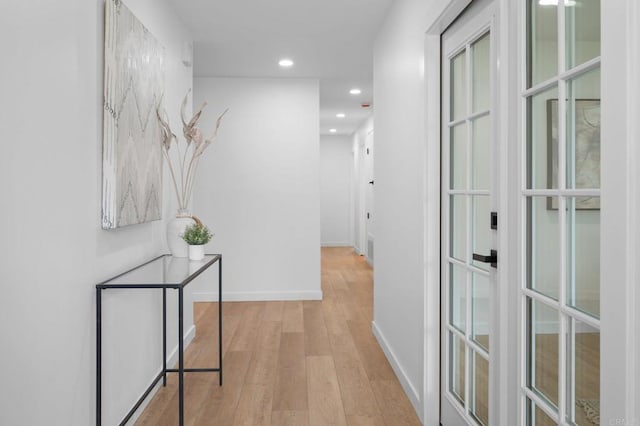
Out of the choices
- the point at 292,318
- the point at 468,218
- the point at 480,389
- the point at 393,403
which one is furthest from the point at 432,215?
the point at 292,318

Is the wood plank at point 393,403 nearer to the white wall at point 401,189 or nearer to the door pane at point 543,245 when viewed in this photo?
the white wall at point 401,189

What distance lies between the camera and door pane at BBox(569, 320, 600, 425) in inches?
48.1

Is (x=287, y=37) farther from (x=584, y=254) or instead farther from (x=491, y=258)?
(x=584, y=254)

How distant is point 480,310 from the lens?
6.66 ft

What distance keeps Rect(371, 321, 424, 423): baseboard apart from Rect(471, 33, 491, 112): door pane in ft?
5.20

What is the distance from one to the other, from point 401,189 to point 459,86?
91cm

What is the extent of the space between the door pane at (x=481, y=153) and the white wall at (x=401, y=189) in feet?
1.45

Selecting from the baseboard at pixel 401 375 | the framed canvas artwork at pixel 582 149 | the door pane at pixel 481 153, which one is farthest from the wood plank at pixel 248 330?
the framed canvas artwork at pixel 582 149

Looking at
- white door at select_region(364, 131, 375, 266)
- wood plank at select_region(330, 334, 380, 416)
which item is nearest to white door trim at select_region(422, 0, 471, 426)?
wood plank at select_region(330, 334, 380, 416)

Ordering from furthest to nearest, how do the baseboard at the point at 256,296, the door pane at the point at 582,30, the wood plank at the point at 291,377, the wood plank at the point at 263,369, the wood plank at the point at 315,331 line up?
the baseboard at the point at 256,296 < the wood plank at the point at 315,331 < the wood plank at the point at 263,369 < the wood plank at the point at 291,377 < the door pane at the point at 582,30

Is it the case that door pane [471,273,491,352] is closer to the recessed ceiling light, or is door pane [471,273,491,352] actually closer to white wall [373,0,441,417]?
white wall [373,0,441,417]

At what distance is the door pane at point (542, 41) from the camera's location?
1.40m

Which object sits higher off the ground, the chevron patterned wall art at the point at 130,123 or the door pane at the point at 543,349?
the chevron patterned wall art at the point at 130,123

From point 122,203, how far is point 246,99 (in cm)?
336
